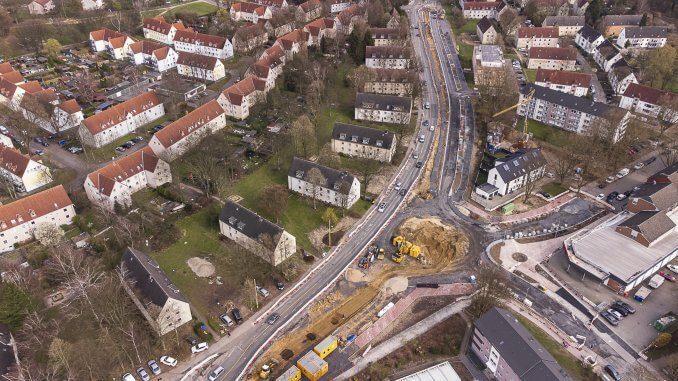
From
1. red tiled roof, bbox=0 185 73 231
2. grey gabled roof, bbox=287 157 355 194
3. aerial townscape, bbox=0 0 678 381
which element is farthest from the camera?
grey gabled roof, bbox=287 157 355 194

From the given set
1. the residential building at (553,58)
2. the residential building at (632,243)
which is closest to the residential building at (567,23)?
the residential building at (553,58)

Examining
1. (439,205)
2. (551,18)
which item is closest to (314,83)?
(439,205)

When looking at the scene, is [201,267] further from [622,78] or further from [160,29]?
[622,78]

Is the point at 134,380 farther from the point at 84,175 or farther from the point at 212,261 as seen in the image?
the point at 84,175

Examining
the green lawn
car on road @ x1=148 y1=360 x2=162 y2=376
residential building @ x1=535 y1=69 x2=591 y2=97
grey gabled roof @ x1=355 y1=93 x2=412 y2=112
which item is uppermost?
residential building @ x1=535 y1=69 x2=591 y2=97

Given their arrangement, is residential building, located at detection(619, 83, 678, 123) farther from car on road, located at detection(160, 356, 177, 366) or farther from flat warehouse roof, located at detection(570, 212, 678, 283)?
car on road, located at detection(160, 356, 177, 366)

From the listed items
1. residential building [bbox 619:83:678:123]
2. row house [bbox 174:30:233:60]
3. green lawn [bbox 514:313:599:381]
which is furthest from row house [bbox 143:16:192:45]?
green lawn [bbox 514:313:599:381]
